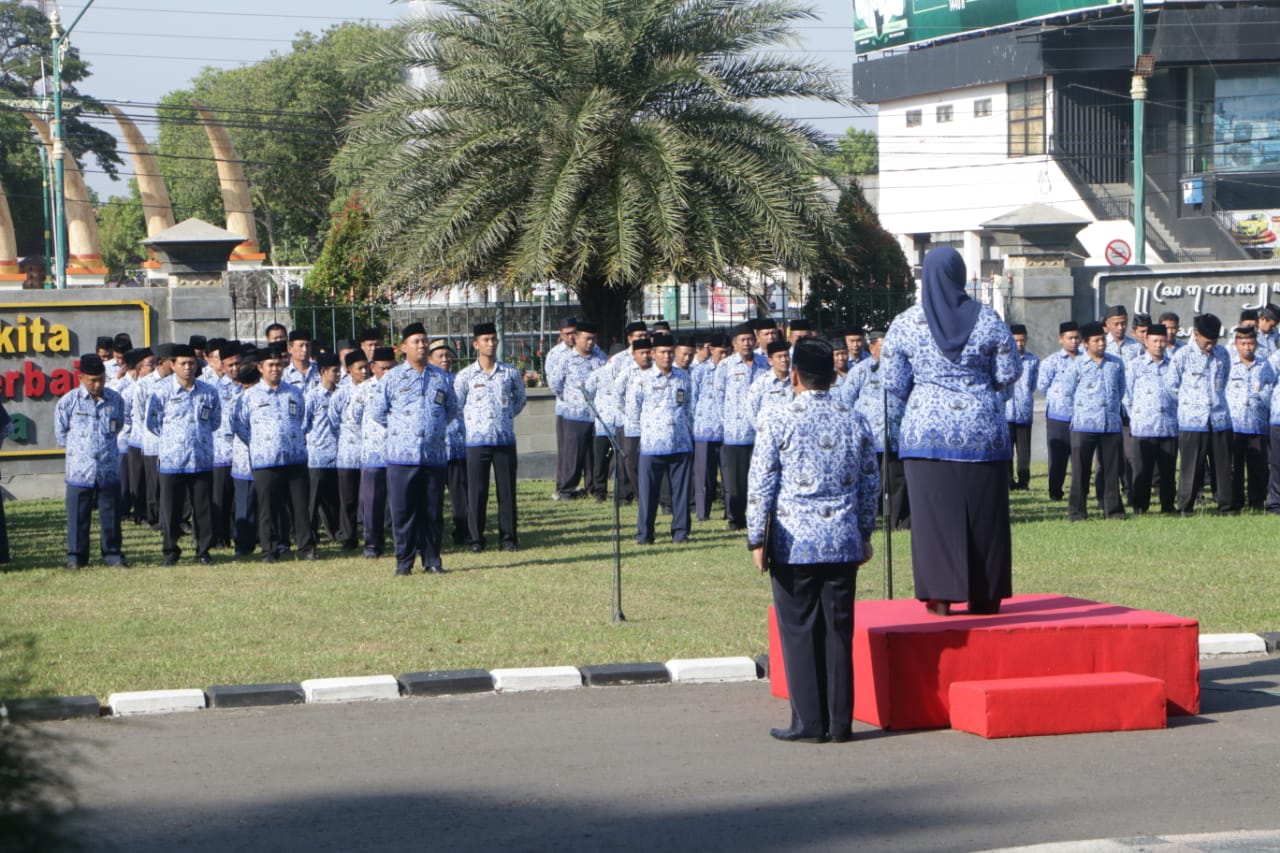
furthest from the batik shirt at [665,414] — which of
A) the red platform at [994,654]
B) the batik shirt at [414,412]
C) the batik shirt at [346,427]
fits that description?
the red platform at [994,654]

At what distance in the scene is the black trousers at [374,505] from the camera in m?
14.3

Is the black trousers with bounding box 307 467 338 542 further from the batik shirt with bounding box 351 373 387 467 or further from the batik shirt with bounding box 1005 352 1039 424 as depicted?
the batik shirt with bounding box 1005 352 1039 424

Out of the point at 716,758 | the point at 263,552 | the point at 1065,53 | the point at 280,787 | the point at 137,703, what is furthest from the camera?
the point at 1065,53

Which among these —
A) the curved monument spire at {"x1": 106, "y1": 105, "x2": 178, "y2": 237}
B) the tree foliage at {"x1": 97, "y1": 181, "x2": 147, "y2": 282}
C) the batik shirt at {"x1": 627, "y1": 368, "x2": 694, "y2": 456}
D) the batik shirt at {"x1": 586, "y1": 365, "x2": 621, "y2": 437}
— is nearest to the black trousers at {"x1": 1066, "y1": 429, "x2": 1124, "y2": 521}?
the batik shirt at {"x1": 627, "y1": 368, "x2": 694, "y2": 456}

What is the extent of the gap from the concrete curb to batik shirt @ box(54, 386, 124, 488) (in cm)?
585

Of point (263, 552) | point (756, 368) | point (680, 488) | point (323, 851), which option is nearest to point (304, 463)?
point (263, 552)

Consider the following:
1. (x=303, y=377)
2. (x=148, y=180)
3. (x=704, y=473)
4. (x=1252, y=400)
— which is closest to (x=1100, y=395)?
(x=1252, y=400)

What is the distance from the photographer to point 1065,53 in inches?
2131

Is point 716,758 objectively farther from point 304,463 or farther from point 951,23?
point 951,23

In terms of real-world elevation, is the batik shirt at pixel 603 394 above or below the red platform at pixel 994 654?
above

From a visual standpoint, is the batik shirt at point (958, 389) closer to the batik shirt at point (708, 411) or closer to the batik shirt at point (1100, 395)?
the batik shirt at point (1100, 395)

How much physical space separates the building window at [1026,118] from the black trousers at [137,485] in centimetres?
4346

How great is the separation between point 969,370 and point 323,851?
414 centimetres

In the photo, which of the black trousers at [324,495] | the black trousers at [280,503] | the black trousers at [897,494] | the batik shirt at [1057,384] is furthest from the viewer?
the batik shirt at [1057,384]
